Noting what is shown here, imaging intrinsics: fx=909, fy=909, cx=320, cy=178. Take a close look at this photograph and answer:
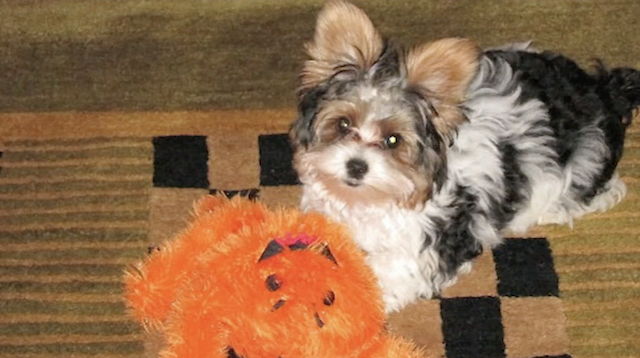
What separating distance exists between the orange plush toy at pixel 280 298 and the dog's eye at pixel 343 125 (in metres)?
0.35

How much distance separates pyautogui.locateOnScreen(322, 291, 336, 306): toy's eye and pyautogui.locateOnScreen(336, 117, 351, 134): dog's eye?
64 cm

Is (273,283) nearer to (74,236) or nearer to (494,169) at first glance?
(494,169)

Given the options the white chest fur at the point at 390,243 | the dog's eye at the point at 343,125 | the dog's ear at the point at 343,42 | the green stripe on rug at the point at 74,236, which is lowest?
the white chest fur at the point at 390,243

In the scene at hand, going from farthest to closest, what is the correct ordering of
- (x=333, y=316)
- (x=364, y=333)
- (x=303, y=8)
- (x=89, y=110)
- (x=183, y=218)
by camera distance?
(x=303, y=8) → (x=89, y=110) → (x=183, y=218) → (x=364, y=333) → (x=333, y=316)

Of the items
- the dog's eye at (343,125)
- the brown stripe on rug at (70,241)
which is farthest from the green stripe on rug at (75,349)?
the dog's eye at (343,125)

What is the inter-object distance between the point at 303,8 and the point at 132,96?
2.87 feet

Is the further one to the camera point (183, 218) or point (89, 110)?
point (89, 110)

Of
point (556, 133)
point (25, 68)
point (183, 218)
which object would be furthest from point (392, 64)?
point (25, 68)

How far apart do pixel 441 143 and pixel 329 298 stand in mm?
741

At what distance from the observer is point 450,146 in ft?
8.94

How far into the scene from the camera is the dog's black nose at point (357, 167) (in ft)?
8.50

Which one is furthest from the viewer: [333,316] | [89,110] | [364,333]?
[89,110]

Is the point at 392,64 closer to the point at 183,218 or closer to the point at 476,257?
the point at 476,257

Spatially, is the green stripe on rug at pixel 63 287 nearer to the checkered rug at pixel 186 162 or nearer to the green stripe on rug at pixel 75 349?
the checkered rug at pixel 186 162
